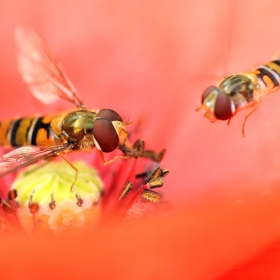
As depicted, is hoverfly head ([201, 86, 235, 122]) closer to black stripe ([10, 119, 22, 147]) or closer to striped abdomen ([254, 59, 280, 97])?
striped abdomen ([254, 59, 280, 97])

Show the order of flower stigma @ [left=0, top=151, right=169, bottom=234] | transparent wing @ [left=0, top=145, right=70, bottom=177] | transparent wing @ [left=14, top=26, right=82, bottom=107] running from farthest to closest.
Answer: transparent wing @ [left=14, top=26, right=82, bottom=107]
flower stigma @ [left=0, top=151, right=169, bottom=234]
transparent wing @ [left=0, top=145, right=70, bottom=177]

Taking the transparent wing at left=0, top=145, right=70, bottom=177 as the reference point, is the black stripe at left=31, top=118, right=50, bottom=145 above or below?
above

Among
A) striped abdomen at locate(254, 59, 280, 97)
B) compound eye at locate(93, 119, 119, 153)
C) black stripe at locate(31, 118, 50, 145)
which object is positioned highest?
striped abdomen at locate(254, 59, 280, 97)

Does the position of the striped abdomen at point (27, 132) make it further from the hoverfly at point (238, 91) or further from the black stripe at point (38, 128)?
the hoverfly at point (238, 91)

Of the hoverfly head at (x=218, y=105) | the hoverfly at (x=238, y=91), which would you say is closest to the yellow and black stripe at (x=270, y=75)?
the hoverfly at (x=238, y=91)

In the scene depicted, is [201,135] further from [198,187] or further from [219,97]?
[219,97]

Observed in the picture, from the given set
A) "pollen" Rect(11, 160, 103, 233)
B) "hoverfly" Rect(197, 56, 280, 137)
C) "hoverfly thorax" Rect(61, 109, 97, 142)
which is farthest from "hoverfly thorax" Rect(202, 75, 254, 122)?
"pollen" Rect(11, 160, 103, 233)

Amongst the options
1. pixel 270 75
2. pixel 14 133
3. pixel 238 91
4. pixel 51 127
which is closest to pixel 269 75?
pixel 270 75

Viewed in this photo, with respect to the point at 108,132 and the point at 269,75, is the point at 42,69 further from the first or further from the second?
the point at 269,75
